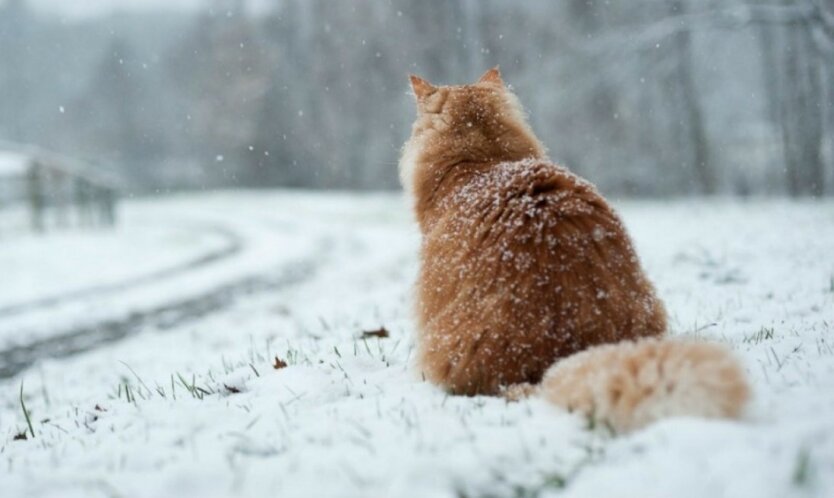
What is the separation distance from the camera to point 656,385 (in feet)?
7.29

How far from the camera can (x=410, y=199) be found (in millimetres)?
4164

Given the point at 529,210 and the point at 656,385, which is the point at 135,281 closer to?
the point at 529,210

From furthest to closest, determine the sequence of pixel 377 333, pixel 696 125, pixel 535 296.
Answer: pixel 696 125 < pixel 377 333 < pixel 535 296

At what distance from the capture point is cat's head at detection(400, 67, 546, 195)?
3.98 metres

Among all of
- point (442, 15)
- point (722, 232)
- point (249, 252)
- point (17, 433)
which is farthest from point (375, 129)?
point (17, 433)

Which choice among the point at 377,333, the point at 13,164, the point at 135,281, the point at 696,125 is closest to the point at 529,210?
the point at 377,333

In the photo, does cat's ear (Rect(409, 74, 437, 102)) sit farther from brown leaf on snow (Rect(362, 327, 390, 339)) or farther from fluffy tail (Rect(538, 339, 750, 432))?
fluffy tail (Rect(538, 339, 750, 432))

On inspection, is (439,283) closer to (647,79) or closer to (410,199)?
(410,199)

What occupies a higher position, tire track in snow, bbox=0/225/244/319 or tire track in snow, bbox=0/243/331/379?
tire track in snow, bbox=0/225/244/319

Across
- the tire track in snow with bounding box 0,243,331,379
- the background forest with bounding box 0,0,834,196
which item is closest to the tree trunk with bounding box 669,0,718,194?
the background forest with bounding box 0,0,834,196

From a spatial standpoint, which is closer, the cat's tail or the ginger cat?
the cat's tail

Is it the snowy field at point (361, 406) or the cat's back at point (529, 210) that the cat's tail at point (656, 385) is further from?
the cat's back at point (529, 210)

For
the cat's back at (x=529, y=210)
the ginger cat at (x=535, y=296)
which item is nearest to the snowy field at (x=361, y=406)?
the ginger cat at (x=535, y=296)

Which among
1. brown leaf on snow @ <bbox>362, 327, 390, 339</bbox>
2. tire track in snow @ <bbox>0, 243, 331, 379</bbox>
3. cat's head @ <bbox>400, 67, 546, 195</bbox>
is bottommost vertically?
tire track in snow @ <bbox>0, 243, 331, 379</bbox>
